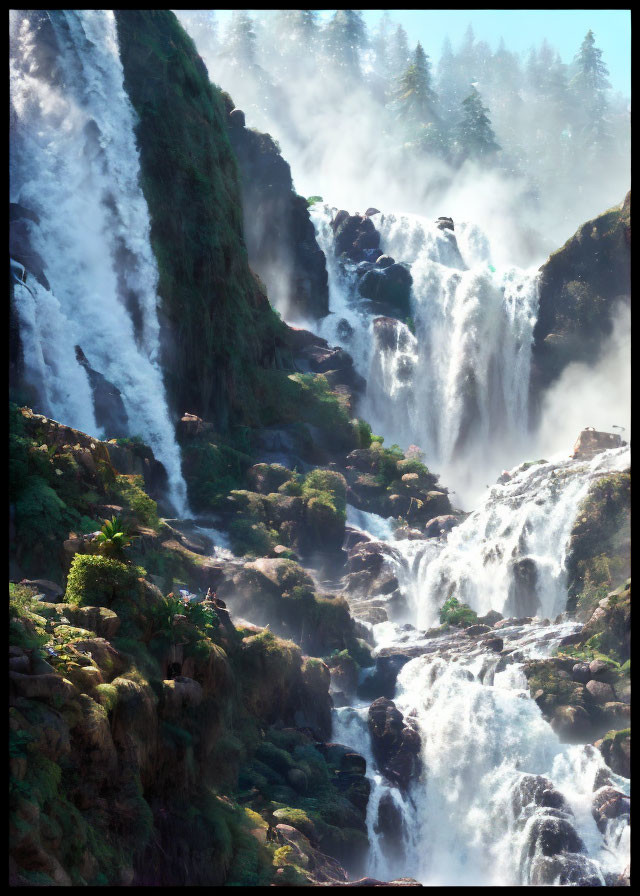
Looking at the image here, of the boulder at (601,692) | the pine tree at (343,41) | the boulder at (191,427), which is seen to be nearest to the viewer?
the boulder at (601,692)

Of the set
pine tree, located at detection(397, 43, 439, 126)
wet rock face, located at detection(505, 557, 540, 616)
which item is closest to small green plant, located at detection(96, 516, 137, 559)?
wet rock face, located at detection(505, 557, 540, 616)

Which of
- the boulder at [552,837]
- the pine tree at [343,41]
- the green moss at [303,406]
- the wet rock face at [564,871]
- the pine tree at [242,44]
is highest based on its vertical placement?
the pine tree at [343,41]

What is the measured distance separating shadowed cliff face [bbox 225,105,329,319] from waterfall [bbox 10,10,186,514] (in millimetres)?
12983

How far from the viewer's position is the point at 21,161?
38500 millimetres

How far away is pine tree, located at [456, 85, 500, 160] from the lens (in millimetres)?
87688

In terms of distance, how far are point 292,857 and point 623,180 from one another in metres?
87.7

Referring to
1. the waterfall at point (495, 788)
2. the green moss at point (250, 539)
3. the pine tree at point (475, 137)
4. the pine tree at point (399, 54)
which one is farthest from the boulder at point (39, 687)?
the pine tree at point (399, 54)

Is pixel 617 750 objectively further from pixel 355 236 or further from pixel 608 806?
pixel 355 236

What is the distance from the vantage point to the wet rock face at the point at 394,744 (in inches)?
913

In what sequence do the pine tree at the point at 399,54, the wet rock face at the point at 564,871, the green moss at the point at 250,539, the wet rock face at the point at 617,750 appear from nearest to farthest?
the wet rock face at the point at 564,871 < the wet rock face at the point at 617,750 < the green moss at the point at 250,539 < the pine tree at the point at 399,54

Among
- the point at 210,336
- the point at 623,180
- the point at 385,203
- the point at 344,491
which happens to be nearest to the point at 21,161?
the point at 210,336

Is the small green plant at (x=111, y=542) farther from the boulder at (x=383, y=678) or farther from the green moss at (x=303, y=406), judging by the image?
the green moss at (x=303, y=406)

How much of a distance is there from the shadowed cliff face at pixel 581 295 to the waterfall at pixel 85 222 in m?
23.3

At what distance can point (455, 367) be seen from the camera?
170 feet
